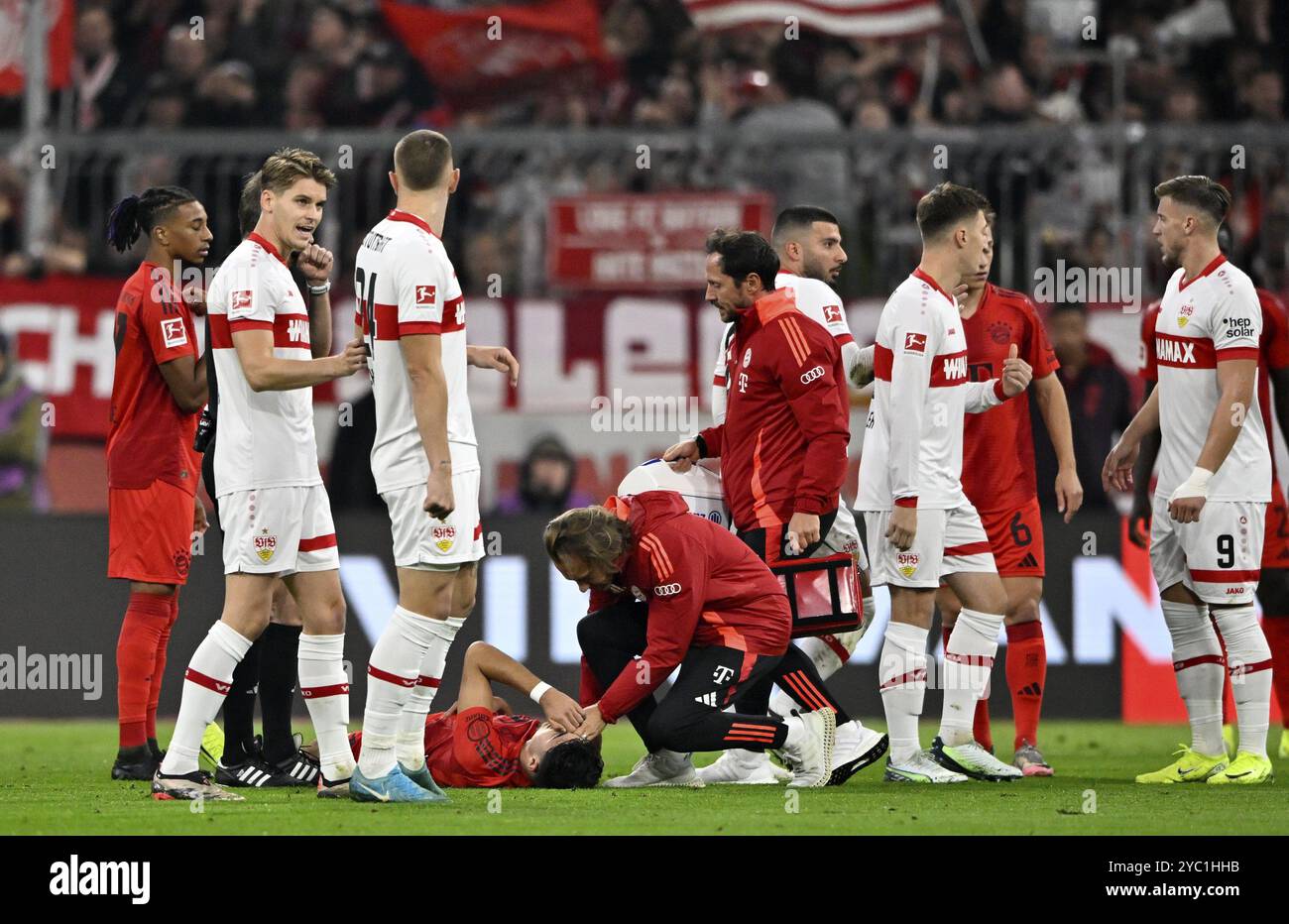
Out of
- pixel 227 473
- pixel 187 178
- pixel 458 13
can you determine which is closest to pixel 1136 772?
pixel 227 473

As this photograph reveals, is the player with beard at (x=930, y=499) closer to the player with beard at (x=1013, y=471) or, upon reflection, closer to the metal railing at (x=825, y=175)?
the player with beard at (x=1013, y=471)

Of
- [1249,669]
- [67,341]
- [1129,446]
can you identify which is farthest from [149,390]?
[67,341]

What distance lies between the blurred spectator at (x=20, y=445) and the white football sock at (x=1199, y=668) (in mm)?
7535

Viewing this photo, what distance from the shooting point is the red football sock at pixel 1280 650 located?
8.65 meters

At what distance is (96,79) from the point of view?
1506cm

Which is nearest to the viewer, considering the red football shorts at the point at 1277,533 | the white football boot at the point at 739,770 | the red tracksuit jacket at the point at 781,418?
the red tracksuit jacket at the point at 781,418

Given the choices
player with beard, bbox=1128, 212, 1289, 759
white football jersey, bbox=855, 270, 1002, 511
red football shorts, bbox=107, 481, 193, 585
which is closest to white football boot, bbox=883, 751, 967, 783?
white football jersey, bbox=855, 270, 1002, 511

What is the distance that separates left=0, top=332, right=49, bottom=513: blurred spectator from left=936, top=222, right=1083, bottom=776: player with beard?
22.0 feet

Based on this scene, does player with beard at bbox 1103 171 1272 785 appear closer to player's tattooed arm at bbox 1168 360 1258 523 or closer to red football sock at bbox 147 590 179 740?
player's tattooed arm at bbox 1168 360 1258 523

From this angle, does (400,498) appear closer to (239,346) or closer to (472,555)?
(472,555)

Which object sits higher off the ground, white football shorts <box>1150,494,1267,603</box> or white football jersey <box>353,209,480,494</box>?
white football jersey <box>353,209,480,494</box>

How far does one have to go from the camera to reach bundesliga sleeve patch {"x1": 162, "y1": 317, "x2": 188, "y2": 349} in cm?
755
